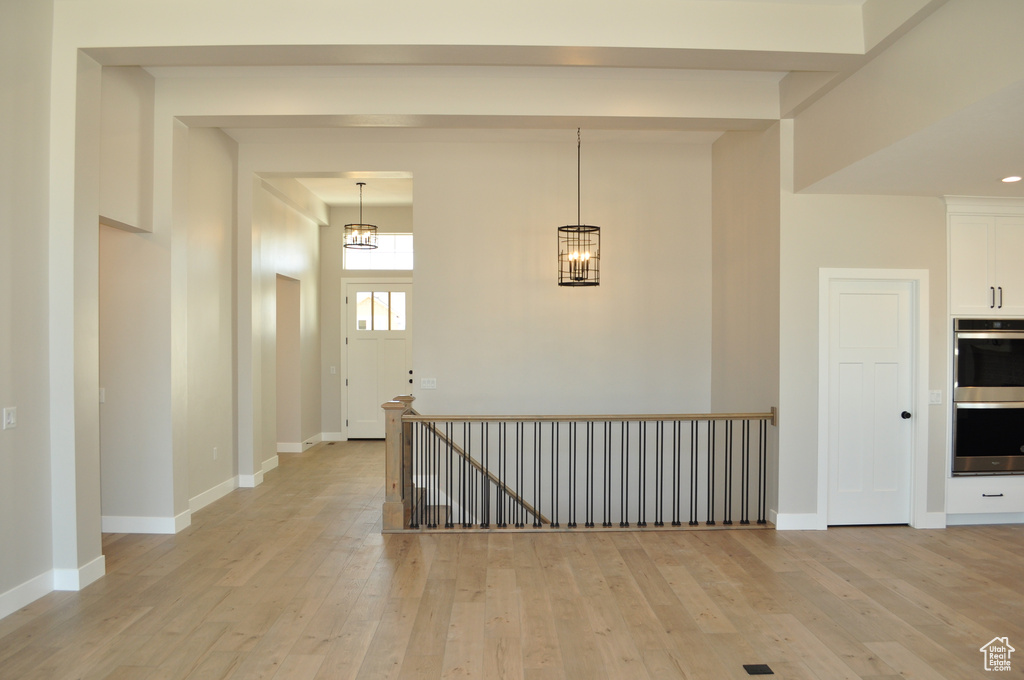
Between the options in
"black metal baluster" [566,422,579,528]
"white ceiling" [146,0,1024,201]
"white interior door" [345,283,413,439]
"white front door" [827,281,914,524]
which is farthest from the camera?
"white interior door" [345,283,413,439]

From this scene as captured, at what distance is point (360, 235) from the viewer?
861 centimetres

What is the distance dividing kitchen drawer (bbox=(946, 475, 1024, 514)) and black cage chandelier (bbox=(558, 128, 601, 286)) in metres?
3.29

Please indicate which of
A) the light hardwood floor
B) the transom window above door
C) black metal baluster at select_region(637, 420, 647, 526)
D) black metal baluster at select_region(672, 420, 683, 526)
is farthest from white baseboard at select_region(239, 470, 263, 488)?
black metal baluster at select_region(672, 420, 683, 526)

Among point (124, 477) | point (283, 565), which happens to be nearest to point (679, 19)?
point (283, 565)

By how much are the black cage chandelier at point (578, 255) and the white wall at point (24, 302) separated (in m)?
3.81

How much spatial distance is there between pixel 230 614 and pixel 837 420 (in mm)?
4384

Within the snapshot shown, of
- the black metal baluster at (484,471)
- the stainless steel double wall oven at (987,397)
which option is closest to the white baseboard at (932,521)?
the stainless steel double wall oven at (987,397)

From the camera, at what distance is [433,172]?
6.41 m

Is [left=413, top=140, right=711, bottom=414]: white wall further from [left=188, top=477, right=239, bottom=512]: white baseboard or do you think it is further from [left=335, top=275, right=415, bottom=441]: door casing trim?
[left=335, top=275, right=415, bottom=441]: door casing trim

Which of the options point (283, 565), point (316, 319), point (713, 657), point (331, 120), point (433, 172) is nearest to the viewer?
point (713, 657)

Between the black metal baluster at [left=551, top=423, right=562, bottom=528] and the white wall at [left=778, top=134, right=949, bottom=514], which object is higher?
the white wall at [left=778, top=134, right=949, bottom=514]

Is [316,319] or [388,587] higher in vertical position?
[316,319]

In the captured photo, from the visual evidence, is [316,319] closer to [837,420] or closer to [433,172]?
[433,172]

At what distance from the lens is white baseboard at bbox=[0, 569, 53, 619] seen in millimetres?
3486
